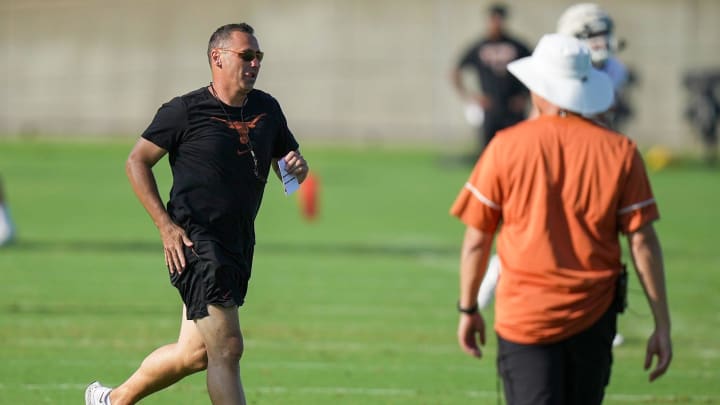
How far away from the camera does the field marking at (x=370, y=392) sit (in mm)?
8141

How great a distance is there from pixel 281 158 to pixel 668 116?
2753 centimetres

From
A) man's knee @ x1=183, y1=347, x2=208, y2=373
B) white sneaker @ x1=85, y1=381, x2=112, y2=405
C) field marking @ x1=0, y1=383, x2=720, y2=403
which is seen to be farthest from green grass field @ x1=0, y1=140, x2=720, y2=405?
man's knee @ x1=183, y1=347, x2=208, y2=373

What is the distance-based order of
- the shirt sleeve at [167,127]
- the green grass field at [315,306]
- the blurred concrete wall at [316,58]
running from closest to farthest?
→ the shirt sleeve at [167,127]
the green grass field at [315,306]
the blurred concrete wall at [316,58]

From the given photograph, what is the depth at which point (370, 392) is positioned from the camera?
27.1 feet

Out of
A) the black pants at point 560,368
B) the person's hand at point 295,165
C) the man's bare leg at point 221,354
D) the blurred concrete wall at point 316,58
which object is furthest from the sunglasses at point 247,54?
the blurred concrete wall at point 316,58

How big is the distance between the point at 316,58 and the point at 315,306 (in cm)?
2458

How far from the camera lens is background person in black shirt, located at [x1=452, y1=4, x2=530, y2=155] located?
56.2 ft

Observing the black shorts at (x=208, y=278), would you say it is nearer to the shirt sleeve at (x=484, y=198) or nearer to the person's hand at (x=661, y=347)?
the shirt sleeve at (x=484, y=198)

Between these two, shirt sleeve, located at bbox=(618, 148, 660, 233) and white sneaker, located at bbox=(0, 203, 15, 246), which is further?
white sneaker, located at bbox=(0, 203, 15, 246)

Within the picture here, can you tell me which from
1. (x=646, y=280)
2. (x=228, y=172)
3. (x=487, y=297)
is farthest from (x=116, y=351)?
(x=646, y=280)

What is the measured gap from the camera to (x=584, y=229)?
5055mm

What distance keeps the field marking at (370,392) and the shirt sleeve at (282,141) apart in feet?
6.66

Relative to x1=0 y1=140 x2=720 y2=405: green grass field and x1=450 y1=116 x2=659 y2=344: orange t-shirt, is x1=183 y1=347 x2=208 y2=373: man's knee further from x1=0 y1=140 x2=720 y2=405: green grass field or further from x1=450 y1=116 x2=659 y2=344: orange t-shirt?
x1=450 y1=116 x2=659 y2=344: orange t-shirt

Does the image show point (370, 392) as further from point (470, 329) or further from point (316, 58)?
point (316, 58)
